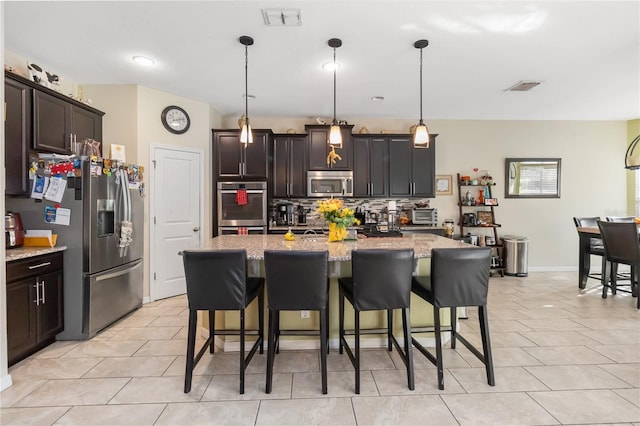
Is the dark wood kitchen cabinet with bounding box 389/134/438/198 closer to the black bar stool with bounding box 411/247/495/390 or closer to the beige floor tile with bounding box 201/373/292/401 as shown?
the black bar stool with bounding box 411/247/495/390

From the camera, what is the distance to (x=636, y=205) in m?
5.49

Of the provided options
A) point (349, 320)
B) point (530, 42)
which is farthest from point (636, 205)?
point (349, 320)

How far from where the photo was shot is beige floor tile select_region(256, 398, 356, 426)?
181cm

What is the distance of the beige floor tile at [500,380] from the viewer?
6.96 ft

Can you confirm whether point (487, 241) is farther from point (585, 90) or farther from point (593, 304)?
point (585, 90)

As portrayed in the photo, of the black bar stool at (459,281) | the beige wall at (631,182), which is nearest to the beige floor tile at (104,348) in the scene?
the black bar stool at (459,281)

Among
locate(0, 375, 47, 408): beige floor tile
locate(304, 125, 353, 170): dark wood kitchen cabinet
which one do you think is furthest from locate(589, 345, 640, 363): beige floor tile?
locate(0, 375, 47, 408): beige floor tile

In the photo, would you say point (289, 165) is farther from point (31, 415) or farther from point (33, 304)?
point (31, 415)

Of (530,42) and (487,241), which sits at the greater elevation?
(530,42)

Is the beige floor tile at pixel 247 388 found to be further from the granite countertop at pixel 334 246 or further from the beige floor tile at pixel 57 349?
the beige floor tile at pixel 57 349

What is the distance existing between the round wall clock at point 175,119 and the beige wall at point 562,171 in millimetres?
4051

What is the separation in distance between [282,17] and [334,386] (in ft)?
9.19

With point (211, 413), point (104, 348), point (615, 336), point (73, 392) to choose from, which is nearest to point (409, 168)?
point (615, 336)

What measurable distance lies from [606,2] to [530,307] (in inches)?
122
